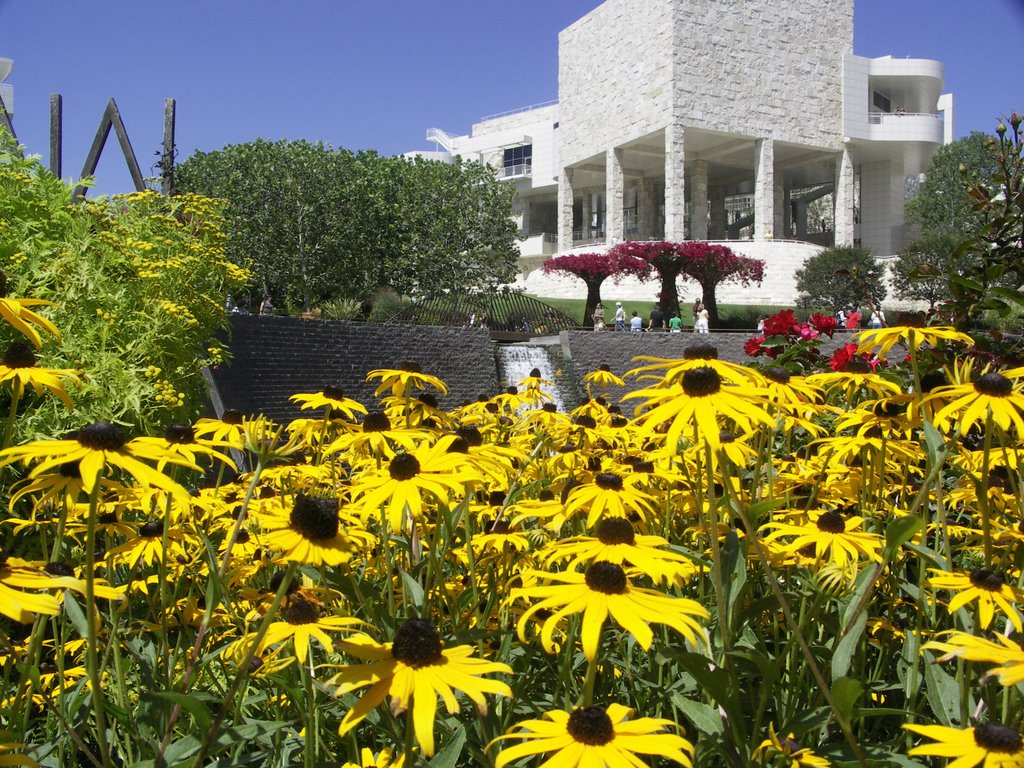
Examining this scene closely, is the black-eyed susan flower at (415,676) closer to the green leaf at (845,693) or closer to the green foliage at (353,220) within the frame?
the green leaf at (845,693)

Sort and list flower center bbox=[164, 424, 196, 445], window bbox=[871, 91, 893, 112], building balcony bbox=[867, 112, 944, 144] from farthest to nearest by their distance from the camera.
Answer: window bbox=[871, 91, 893, 112]
building balcony bbox=[867, 112, 944, 144]
flower center bbox=[164, 424, 196, 445]

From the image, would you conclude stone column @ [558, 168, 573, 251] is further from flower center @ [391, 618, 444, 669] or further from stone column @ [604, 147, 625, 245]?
flower center @ [391, 618, 444, 669]

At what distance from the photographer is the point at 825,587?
1508 millimetres

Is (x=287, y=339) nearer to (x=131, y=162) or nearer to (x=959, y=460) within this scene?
(x=131, y=162)

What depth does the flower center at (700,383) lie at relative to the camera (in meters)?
1.35

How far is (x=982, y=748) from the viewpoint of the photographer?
95cm

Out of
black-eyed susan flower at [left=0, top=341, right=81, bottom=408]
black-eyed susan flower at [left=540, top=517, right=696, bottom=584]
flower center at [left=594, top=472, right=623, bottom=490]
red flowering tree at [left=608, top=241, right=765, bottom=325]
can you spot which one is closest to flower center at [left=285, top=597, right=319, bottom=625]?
black-eyed susan flower at [left=540, top=517, right=696, bottom=584]

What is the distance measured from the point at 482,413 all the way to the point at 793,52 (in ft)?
119

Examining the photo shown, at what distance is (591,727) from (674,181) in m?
34.3

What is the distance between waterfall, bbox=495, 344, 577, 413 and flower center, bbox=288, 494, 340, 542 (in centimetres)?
1042

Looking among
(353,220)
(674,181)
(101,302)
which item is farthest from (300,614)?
(674,181)

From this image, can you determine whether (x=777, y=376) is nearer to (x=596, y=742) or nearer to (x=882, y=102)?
(x=596, y=742)

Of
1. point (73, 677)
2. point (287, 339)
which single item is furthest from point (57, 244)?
point (287, 339)

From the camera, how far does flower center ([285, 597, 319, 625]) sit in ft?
4.28
